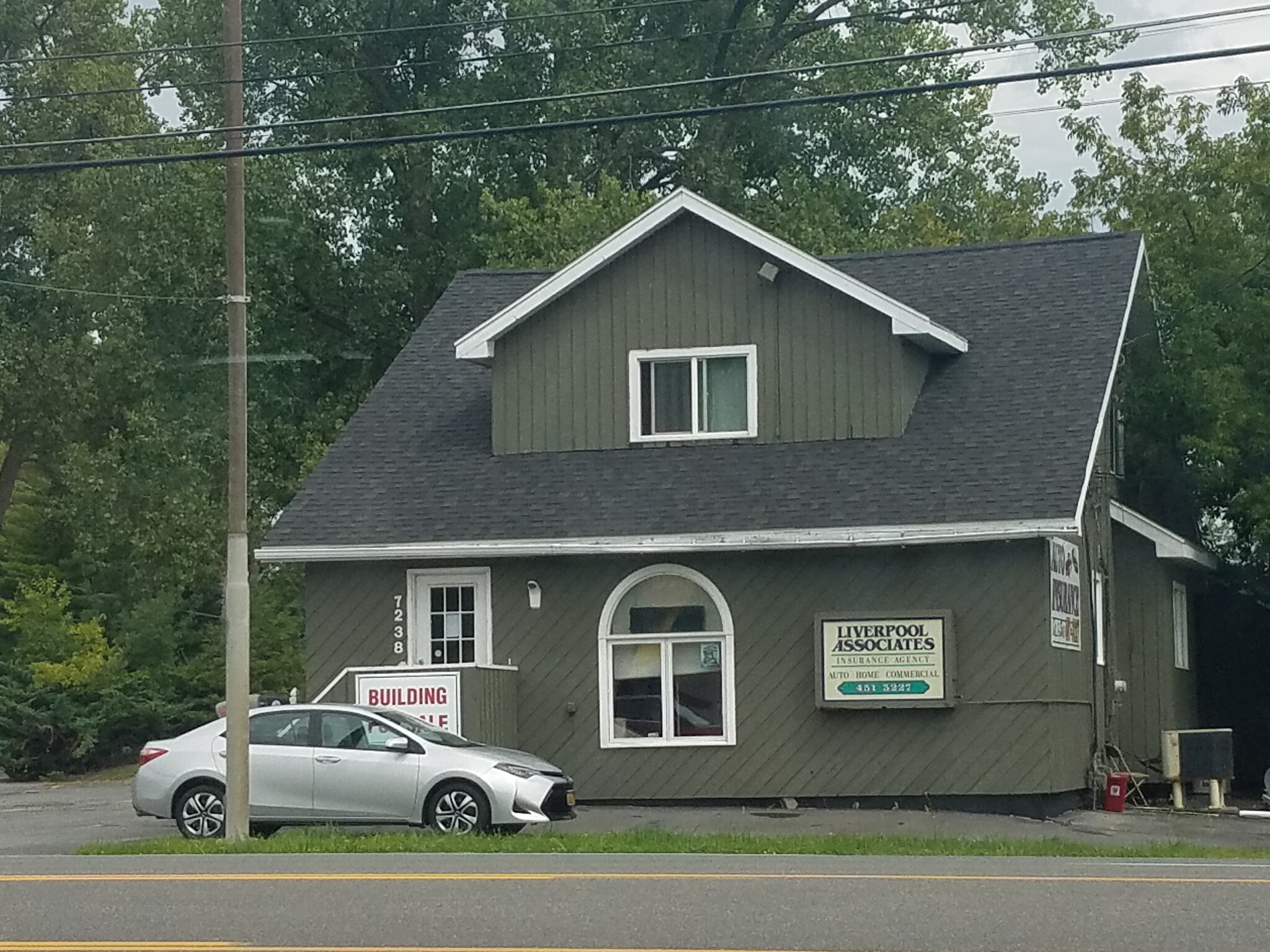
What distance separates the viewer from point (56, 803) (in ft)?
90.0

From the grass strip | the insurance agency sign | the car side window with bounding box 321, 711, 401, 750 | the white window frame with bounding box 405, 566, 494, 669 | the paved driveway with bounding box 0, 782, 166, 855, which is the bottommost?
the paved driveway with bounding box 0, 782, 166, 855

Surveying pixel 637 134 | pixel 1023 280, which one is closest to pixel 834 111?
pixel 637 134

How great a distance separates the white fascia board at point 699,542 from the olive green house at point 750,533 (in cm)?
4

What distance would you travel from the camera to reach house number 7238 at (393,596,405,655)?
2375 cm

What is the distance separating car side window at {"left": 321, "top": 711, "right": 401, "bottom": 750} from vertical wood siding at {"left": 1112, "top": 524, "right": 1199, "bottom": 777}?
400 inches

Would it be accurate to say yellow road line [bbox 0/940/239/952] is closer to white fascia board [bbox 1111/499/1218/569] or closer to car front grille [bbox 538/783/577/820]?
car front grille [bbox 538/783/577/820]

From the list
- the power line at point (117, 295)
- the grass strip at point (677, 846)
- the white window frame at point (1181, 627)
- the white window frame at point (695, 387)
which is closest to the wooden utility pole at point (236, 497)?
the grass strip at point (677, 846)

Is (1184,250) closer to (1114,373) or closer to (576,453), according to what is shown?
(1114,373)

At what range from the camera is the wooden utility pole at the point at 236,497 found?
750 inches

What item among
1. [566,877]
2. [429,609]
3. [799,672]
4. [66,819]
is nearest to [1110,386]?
[799,672]

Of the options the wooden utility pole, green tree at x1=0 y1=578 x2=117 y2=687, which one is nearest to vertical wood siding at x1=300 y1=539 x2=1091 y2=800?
the wooden utility pole

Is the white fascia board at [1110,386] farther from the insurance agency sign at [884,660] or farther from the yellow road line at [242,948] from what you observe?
the yellow road line at [242,948]

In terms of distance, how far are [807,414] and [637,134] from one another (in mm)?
21142

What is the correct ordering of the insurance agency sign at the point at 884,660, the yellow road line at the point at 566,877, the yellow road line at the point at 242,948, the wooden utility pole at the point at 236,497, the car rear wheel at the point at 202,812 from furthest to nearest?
the insurance agency sign at the point at 884,660 < the car rear wheel at the point at 202,812 < the wooden utility pole at the point at 236,497 < the yellow road line at the point at 566,877 < the yellow road line at the point at 242,948
